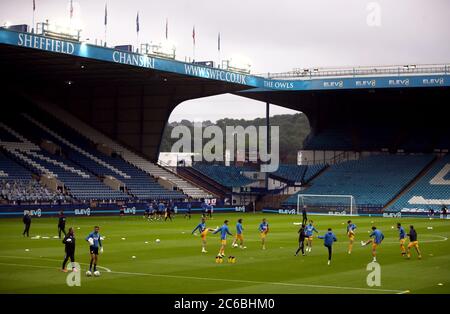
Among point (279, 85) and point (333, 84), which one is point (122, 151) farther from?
point (333, 84)

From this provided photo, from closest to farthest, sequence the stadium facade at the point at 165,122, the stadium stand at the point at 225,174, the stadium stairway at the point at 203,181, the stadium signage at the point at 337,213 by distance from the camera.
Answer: the stadium facade at the point at 165,122 < the stadium signage at the point at 337,213 < the stadium stairway at the point at 203,181 < the stadium stand at the point at 225,174

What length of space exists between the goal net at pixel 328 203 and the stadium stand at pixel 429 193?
4652 mm

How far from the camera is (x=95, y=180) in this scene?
8075 cm

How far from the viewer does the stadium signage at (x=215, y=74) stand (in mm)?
74125

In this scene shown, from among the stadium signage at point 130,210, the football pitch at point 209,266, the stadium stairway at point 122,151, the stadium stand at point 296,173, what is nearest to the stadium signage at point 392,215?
the stadium stand at point 296,173

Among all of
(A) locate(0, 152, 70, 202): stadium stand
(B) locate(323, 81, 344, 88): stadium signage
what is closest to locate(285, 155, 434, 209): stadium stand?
(B) locate(323, 81, 344, 88): stadium signage

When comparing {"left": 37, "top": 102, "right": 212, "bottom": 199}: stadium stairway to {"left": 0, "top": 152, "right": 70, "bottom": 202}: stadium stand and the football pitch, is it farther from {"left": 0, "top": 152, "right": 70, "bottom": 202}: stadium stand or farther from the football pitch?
the football pitch

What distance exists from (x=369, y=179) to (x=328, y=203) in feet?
24.7

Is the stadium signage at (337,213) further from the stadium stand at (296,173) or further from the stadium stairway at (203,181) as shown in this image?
the stadium stairway at (203,181)

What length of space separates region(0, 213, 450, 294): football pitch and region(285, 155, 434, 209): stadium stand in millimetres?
35201

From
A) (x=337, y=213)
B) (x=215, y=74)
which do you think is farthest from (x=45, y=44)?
(x=337, y=213)
